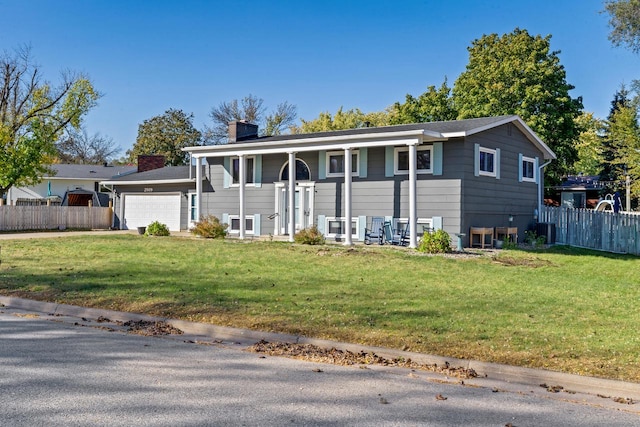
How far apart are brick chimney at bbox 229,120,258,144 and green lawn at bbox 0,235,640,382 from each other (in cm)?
1088

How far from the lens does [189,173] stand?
97.9 feet

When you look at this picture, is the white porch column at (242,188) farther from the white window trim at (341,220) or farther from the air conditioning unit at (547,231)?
the air conditioning unit at (547,231)

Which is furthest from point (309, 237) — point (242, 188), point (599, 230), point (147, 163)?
point (147, 163)

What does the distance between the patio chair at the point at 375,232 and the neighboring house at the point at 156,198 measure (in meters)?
10.1

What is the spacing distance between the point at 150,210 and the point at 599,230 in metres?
21.6

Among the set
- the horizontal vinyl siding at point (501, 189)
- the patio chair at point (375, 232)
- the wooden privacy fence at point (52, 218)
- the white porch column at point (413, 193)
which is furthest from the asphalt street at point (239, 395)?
the wooden privacy fence at point (52, 218)

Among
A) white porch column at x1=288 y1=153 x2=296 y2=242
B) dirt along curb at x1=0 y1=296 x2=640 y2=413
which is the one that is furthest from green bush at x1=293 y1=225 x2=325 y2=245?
dirt along curb at x1=0 y1=296 x2=640 y2=413

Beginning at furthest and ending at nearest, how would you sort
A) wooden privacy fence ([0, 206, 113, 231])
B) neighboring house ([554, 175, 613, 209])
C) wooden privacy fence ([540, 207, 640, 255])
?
neighboring house ([554, 175, 613, 209])
wooden privacy fence ([0, 206, 113, 231])
wooden privacy fence ([540, 207, 640, 255])

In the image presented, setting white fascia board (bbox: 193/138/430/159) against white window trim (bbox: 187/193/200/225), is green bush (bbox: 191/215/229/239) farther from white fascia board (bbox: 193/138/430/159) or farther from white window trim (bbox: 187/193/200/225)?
white window trim (bbox: 187/193/200/225)

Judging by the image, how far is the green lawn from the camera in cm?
702

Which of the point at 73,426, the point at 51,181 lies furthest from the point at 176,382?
the point at 51,181

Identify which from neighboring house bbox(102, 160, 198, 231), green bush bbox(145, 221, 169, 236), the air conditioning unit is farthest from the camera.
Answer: neighboring house bbox(102, 160, 198, 231)

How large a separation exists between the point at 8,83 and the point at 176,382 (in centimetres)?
3988

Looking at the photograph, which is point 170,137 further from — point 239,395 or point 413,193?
point 239,395
